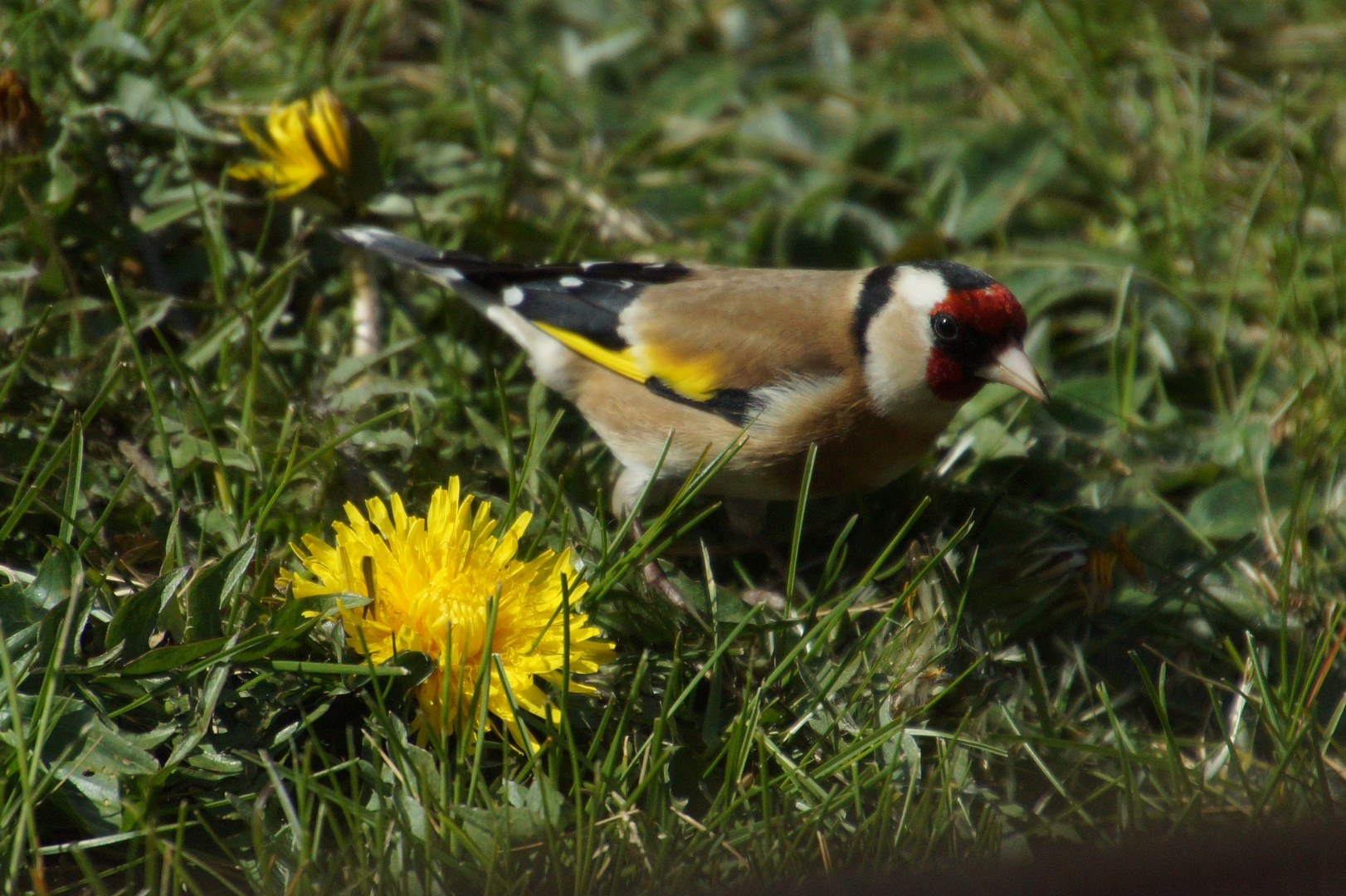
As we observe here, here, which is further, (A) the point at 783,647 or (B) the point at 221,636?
(A) the point at 783,647

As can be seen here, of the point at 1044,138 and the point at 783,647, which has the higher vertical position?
the point at 1044,138

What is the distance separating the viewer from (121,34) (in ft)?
9.98

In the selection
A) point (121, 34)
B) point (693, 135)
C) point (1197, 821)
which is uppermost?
point (121, 34)

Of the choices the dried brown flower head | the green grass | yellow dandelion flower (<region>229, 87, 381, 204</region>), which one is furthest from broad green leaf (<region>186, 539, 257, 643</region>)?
the dried brown flower head

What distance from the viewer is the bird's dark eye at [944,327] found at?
2684mm

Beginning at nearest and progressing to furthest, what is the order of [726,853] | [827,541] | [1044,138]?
[726,853] < [827,541] < [1044,138]

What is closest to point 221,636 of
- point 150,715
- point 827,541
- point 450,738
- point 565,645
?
point 150,715

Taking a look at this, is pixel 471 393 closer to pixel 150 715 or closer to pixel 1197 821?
pixel 150 715

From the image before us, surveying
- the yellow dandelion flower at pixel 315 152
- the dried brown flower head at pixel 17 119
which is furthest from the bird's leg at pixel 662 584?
the dried brown flower head at pixel 17 119

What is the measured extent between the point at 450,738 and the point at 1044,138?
306cm

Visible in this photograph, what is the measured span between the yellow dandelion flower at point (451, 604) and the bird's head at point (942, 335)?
107cm

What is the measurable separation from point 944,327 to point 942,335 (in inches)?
0.8

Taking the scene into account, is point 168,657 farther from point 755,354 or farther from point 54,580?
point 755,354

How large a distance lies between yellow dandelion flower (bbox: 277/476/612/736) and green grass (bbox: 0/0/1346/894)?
0.08 meters
